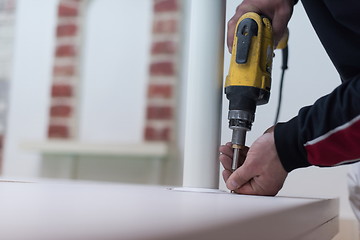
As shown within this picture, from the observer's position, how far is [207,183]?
2.19 ft

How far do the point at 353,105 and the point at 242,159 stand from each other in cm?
21

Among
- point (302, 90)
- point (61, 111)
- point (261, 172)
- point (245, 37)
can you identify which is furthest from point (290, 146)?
point (61, 111)

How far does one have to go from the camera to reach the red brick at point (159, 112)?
178 cm

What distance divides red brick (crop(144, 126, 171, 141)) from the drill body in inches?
44.8

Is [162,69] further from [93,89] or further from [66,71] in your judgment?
[66,71]

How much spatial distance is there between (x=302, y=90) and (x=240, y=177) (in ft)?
2.33

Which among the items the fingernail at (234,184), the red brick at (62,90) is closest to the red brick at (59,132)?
the red brick at (62,90)

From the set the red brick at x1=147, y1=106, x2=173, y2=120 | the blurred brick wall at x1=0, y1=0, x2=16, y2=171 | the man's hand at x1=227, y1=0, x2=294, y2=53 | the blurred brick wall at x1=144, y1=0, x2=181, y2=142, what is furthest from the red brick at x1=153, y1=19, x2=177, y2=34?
the man's hand at x1=227, y1=0, x2=294, y2=53

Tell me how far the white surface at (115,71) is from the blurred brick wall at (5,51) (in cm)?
45

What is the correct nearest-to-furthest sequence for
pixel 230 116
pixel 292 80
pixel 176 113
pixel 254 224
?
pixel 254 224, pixel 230 116, pixel 292 80, pixel 176 113

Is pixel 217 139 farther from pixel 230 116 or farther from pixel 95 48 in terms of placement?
pixel 95 48

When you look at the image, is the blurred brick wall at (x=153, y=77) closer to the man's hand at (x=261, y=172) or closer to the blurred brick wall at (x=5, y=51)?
the blurred brick wall at (x=5, y=51)

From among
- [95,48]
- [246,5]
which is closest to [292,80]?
[246,5]

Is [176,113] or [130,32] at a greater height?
[130,32]
